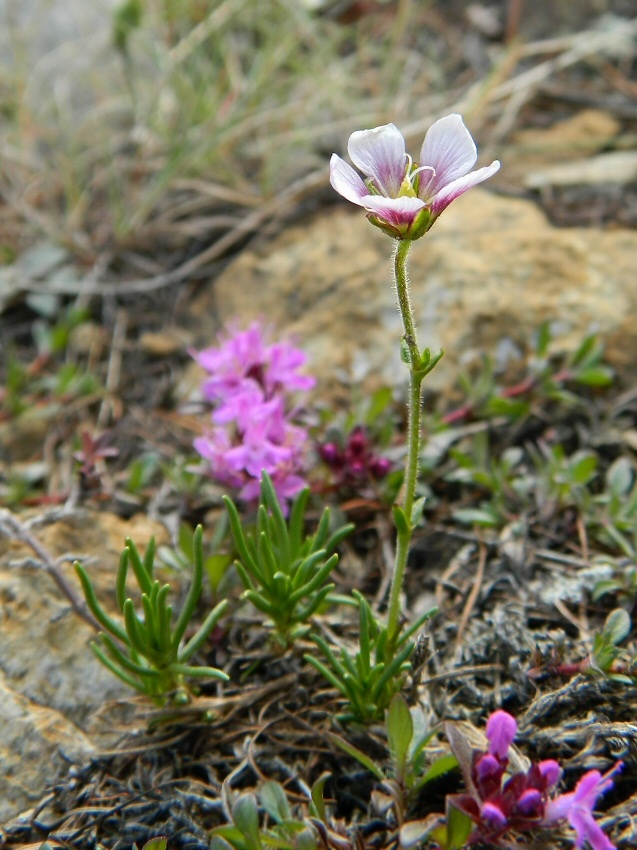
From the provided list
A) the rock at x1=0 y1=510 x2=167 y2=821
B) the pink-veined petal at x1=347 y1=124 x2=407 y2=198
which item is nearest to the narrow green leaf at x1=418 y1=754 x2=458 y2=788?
the rock at x1=0 y1=510 x2=167 y2=821

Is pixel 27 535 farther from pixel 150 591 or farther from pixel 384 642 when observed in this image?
pixel 384 642

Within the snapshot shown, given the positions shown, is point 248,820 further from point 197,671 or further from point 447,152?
point 447,152

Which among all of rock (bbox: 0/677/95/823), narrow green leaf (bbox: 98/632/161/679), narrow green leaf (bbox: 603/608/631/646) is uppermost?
narrow green leaf (bbox: 98/632/161/679)

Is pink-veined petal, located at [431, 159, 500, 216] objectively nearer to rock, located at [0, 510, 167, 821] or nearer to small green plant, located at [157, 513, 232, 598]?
small green plant, located at [157, 513, 232, 598]

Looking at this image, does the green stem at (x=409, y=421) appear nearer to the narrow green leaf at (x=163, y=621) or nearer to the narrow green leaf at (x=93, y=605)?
the narrow green leaf at (x=163, y=621)

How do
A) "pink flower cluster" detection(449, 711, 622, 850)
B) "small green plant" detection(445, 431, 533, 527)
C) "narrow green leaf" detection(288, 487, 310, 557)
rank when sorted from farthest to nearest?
"small green plant" detection(445, 431, 533, 527) → "narrow green leaf" detection(288, 487, 310, 557) → "pink flower cluster" detection(449, 711, 622, 850)

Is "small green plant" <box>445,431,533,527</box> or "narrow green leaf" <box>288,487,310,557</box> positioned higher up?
"narrow green leaf" <box>288,487,310,557</box>
